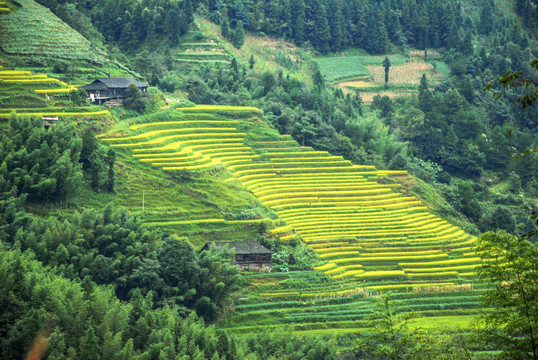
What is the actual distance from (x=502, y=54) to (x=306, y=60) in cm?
A: 1950

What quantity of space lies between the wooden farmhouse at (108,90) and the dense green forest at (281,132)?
82cm

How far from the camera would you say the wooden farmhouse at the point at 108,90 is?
5472 cm

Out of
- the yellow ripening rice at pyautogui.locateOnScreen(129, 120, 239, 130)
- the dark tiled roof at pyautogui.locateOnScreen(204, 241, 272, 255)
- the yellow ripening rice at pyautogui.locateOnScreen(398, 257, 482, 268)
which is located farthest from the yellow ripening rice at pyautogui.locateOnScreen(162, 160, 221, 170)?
the yellow ripening rice at pyautogui.locateOnScreen(398, 257, 482, 268)

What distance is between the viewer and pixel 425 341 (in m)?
19.2

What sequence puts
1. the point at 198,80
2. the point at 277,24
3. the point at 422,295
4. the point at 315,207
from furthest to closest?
the point at 277,24 < the point at 198,80 < the point at 315,207 < the point at 422,295

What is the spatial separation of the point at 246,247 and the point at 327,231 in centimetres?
630

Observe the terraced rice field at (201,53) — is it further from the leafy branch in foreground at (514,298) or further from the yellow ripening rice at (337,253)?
the leafy branch in foreground at (514,298)

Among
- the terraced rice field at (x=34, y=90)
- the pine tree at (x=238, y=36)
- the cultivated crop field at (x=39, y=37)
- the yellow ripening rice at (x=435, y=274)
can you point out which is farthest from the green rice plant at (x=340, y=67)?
the yellow ripening rice at (x=435, y=274)

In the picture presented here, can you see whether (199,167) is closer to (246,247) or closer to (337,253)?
(246,247)

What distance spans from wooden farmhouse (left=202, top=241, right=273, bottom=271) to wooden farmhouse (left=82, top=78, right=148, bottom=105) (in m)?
15.9

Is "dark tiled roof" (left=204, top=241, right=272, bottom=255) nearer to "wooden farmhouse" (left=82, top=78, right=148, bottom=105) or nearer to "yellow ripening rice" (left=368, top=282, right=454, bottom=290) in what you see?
"yellow ripening rice" (left=368, top=282, right=454, bottom=290)

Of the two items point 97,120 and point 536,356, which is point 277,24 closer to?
point 97,120

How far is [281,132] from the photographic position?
62.1m

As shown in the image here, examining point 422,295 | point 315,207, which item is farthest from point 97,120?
point 422,295
